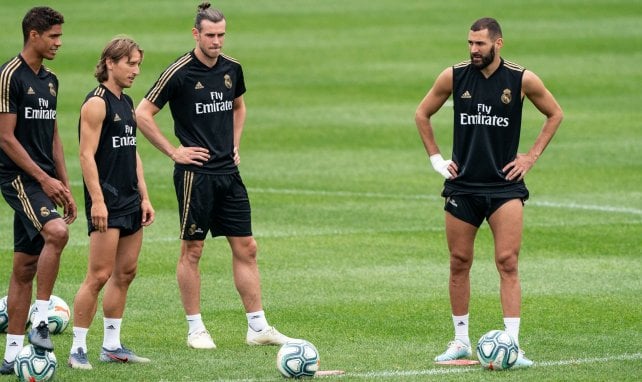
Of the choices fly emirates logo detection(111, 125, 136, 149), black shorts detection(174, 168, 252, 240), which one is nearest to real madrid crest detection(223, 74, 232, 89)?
black shorts detection(174, 168, 252, 240)

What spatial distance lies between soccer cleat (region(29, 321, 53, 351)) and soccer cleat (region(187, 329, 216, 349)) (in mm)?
1602

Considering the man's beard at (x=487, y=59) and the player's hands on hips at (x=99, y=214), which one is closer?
the player's hands on hips at (x=99, y=214)

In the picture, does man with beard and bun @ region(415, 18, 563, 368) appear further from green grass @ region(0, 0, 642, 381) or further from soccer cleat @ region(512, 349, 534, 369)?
green grass @ region(0, 0, 642, 381)

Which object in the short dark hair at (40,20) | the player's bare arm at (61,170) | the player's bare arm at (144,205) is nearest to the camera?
the short dark hair at (40,20)

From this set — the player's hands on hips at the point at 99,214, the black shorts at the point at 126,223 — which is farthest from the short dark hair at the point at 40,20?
the black shorts at the point at 126,223

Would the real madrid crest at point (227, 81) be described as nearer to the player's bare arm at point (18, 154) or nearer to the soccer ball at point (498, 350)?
the player's bare arm at point (18, 154)

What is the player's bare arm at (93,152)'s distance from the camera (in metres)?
9.87

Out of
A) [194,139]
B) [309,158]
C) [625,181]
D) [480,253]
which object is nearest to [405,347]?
[194,139]

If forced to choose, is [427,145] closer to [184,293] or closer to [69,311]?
[184,293]

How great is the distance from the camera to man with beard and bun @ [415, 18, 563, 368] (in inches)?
403

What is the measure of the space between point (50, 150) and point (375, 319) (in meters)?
3.33

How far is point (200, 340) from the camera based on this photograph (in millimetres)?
10859

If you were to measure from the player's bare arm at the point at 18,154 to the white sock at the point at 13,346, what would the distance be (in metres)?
1.07

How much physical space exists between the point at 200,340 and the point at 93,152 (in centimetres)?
186
